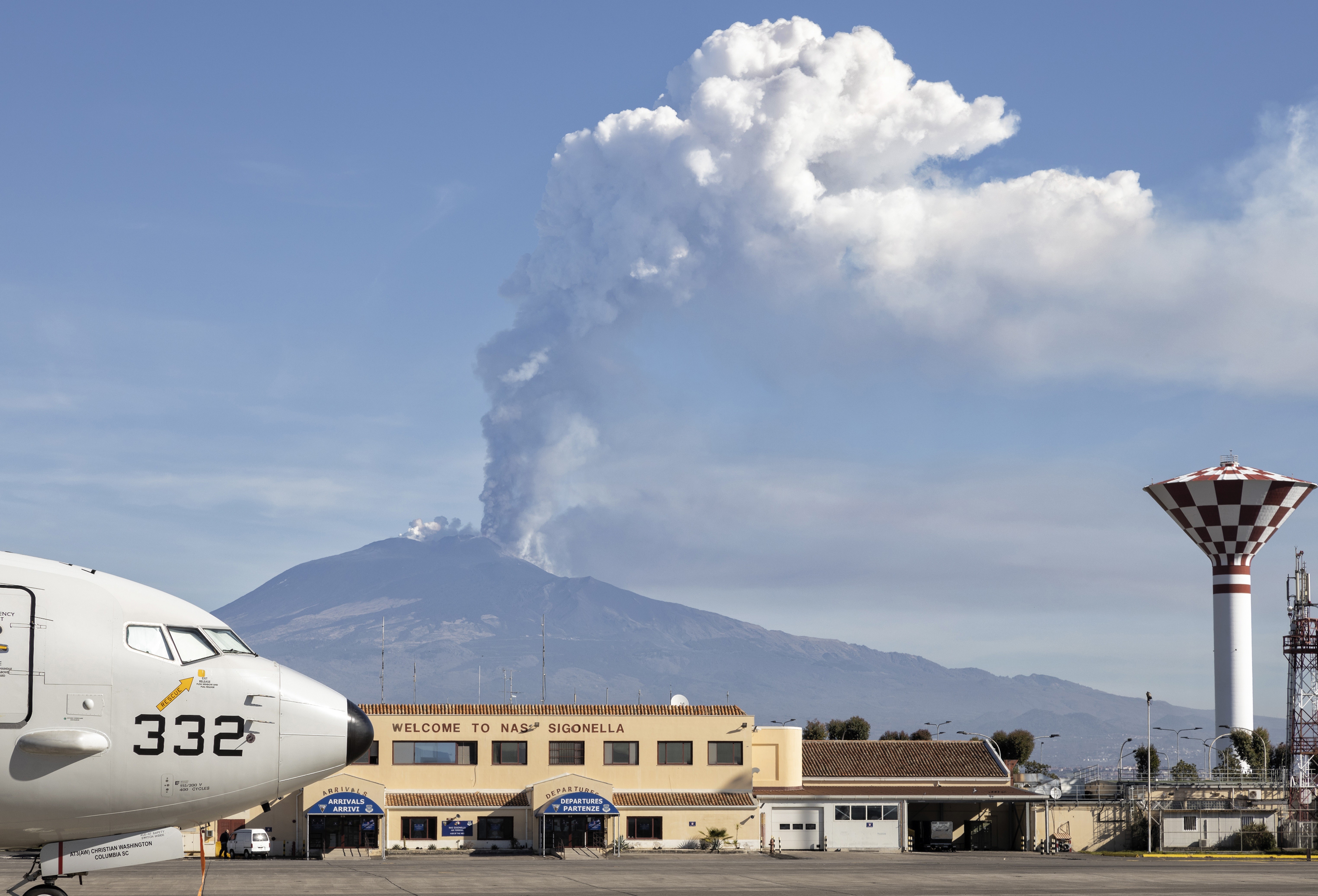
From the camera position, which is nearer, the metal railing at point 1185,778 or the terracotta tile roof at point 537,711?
the terracotta tile roof at point 537,711

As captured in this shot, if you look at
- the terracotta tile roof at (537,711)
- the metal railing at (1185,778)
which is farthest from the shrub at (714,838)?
the metal railing at (1185,778)

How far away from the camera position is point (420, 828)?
84.0m

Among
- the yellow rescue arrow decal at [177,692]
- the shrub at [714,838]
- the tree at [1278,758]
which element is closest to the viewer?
the yellow rescue arrow decal at [177,692]

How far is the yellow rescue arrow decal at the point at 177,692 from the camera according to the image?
19609 mm

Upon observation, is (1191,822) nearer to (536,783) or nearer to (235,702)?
(536,783)

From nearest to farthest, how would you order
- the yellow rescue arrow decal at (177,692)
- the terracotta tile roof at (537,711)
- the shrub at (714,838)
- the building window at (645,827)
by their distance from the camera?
the yellow rescue arrow decal at (177,692)
the building window at (645,827)
the shrub at (714,838)
the terracotta tile roof at (537,711)

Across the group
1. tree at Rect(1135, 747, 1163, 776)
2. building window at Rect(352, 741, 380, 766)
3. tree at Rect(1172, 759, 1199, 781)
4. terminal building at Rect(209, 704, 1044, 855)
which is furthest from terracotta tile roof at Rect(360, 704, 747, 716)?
tree at Rect(1172, 759, 1199, 781)

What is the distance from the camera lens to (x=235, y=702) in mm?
20062

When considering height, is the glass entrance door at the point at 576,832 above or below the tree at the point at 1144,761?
above

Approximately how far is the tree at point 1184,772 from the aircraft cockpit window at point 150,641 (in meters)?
97.0

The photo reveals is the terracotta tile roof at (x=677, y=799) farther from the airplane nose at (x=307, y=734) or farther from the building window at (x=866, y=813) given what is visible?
the airplane nose at (x=307, y=734)

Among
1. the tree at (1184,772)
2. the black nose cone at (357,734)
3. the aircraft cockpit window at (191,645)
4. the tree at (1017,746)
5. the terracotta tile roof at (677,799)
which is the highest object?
the aircraft cockpit window at (191,645)

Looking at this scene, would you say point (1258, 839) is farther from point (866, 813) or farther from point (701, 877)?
point (701, 877)

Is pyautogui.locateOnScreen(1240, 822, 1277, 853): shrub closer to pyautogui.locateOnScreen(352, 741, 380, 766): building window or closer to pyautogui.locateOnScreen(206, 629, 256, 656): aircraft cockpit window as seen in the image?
pyautogui.locateOnScreen(352, 741, 380, 766): building window
